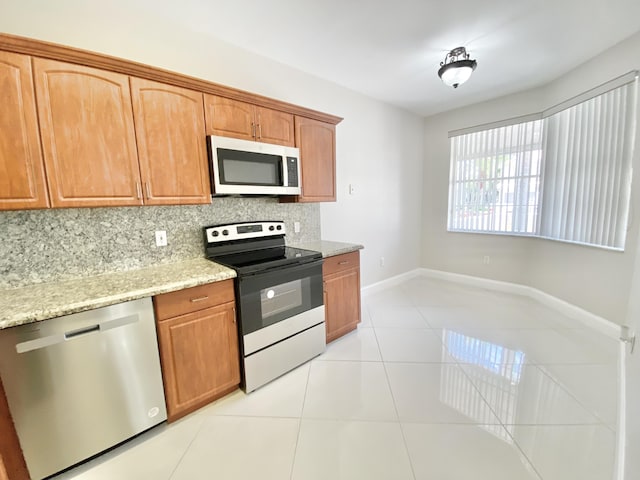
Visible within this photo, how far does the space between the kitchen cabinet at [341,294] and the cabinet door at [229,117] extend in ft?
4.22

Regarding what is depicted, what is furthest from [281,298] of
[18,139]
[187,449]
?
[18,139]

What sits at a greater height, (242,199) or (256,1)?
(256,1)

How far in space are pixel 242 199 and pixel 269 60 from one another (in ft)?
4.64

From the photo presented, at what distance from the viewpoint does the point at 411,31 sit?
2119 mm

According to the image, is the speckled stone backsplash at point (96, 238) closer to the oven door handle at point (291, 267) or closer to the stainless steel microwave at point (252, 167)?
the stainless steel microwave at point (252, 167)

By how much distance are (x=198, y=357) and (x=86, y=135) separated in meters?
1.47

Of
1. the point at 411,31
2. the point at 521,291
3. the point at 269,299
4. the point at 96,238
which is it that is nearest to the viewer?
the point at 96,238

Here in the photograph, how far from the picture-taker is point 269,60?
249cm

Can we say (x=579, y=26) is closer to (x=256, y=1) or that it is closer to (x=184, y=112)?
(x=256, y=1)

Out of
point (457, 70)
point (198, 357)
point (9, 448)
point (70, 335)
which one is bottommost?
point (9, 448)

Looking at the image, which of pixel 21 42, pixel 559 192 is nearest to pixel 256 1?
pixel 21 42

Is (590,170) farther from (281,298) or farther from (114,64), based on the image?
(114,64)

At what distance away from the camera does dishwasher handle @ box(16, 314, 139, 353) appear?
114cm

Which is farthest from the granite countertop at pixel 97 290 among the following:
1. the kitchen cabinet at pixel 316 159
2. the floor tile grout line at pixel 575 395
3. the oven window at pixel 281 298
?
the floor tile grout line at pixel 575 395
